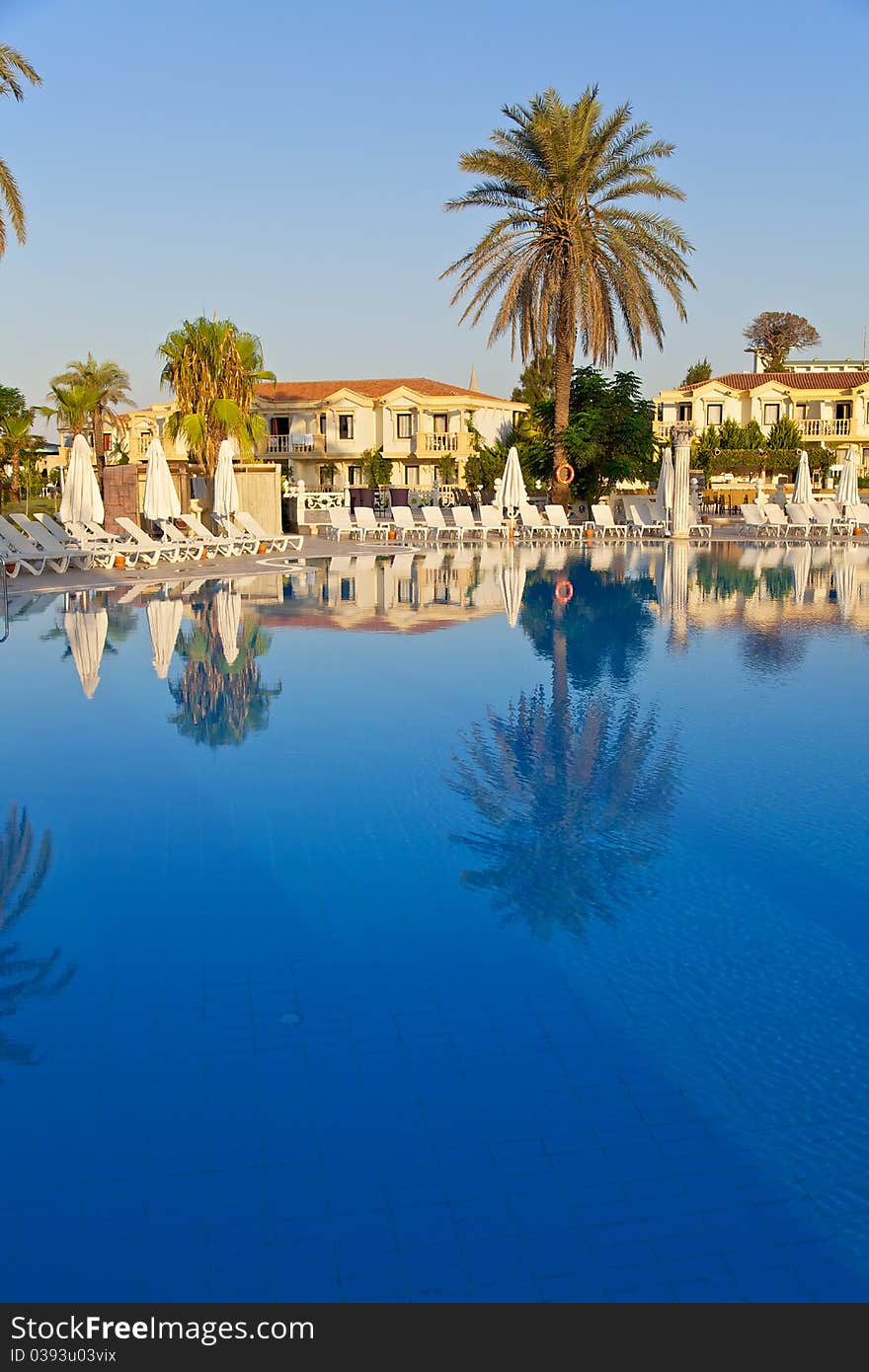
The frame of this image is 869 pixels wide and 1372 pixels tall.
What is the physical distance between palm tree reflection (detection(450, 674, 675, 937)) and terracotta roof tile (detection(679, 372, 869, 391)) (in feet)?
180

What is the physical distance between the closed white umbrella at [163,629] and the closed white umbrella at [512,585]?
12.3 feet

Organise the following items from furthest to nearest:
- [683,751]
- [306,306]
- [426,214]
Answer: [306,306] → [426,214] → [683,751]

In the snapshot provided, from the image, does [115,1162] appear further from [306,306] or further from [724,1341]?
[306,306]

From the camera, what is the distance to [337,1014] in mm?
4289

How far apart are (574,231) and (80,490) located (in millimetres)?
13038

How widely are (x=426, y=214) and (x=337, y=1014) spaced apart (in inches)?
1185

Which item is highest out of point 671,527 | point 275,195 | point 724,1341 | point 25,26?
point 275,195

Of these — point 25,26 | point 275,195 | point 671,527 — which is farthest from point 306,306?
point 25,26

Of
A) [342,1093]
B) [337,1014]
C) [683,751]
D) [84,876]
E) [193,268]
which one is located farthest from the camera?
[193,268]

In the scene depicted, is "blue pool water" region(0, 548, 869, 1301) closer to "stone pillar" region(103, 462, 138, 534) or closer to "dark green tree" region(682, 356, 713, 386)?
"stone pillar" region(103, 462, 138, 534)

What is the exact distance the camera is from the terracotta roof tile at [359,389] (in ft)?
181

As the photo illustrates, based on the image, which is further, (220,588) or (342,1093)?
(220,588)

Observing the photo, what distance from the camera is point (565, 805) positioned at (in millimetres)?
6754

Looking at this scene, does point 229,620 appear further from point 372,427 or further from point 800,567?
point 372,427
